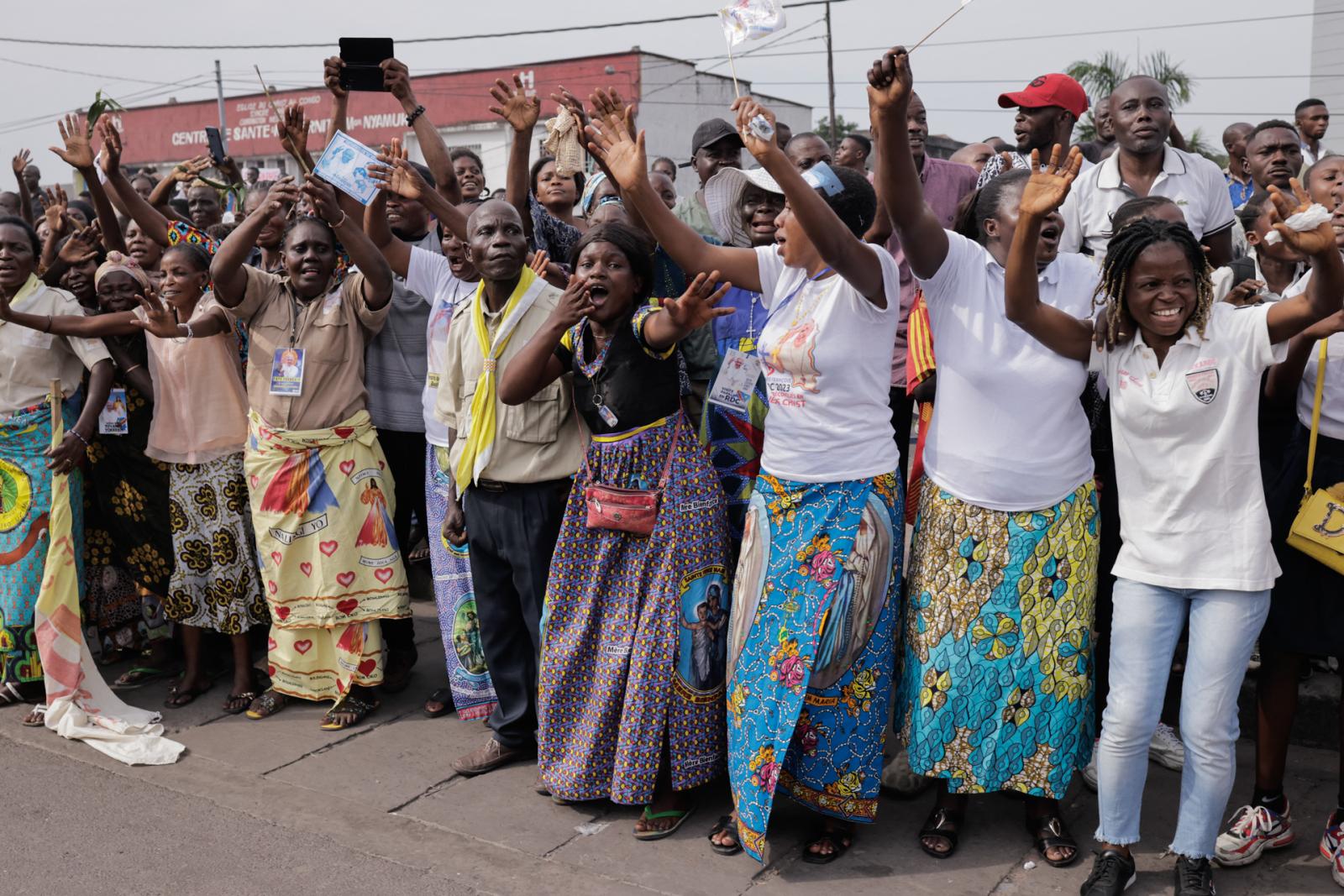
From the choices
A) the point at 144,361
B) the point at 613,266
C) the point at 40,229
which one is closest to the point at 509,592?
the point at 613,266

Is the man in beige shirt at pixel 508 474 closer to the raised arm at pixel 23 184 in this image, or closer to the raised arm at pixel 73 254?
the raised arm at pixel 73 254

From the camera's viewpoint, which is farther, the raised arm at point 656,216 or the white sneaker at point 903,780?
the white sneaker at point 903,780

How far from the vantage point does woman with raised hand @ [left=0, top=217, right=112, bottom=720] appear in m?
5.25

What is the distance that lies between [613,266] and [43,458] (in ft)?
10.0

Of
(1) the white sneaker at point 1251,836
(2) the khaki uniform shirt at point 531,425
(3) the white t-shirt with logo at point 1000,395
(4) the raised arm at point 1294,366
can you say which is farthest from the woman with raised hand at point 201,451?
(4) the raised arm at point 1294,366

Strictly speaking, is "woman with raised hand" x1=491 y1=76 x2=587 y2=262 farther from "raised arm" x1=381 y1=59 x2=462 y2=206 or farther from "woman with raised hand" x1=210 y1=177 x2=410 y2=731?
"woman with raised hand" x1=210 y1=177 x2=410 y2=731

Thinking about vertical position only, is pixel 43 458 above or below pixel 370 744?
above

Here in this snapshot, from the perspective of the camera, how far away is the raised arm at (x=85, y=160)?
573cm

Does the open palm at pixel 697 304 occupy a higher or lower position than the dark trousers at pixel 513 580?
higher

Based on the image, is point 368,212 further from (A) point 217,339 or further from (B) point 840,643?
(B) point 840,643

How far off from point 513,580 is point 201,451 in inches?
68.1

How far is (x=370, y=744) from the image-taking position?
474 cm

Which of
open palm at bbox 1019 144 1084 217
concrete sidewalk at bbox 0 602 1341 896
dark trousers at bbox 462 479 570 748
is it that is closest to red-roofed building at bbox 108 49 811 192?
dark trousers at bbox 462 479 570 748

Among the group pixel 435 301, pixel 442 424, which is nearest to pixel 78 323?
pixel 435 301
